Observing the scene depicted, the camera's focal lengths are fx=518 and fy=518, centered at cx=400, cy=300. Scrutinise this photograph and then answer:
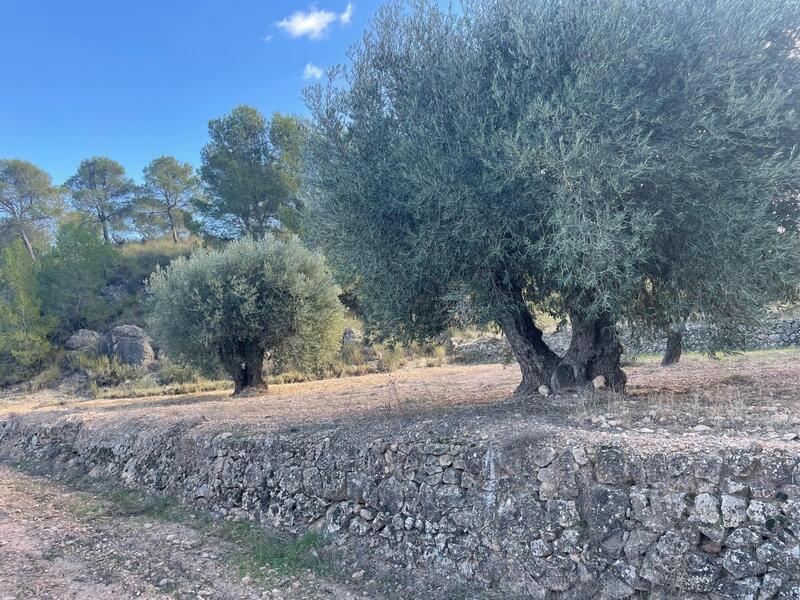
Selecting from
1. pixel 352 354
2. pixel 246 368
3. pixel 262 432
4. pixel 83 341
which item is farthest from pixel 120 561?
pixel 83 341

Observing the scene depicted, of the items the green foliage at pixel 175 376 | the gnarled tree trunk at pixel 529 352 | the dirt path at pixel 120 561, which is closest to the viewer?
the dirt path at pixel 120 561

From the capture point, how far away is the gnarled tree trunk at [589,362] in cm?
771

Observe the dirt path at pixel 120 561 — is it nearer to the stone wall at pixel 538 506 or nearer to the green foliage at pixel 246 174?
the stone wall at pixel 538 506

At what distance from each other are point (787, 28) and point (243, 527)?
29.8 ft

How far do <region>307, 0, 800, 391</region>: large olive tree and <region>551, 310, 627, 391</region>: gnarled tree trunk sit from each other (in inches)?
9.4

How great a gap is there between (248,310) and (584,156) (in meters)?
10.3

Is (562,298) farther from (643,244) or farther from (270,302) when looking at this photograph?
(270,302)

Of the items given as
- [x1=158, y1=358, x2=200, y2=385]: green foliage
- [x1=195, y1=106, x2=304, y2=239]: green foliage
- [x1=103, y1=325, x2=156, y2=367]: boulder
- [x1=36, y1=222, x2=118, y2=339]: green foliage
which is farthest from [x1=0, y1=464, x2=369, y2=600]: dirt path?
[x1=195, y1=106, x2=304, y2=239]: green foliage

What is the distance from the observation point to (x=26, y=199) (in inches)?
1432

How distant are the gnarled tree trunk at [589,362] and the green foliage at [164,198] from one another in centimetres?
3789

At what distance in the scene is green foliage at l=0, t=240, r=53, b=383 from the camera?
2445cm

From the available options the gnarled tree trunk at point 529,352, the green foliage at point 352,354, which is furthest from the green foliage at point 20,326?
the gnarled tree trunk at point 529,352

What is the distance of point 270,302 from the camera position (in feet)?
46.4

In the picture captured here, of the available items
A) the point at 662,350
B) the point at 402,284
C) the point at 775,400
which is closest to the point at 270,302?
the point at 402,284
